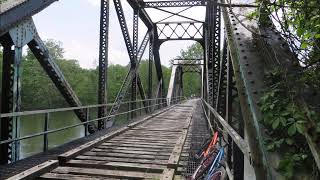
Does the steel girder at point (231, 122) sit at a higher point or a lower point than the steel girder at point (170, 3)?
lower

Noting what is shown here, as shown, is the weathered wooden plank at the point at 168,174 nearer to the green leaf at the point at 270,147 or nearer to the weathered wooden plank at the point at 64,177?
the weathered wooden plank at the point at 64,177

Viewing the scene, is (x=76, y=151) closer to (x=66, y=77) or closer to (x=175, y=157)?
(x=175, y=157)

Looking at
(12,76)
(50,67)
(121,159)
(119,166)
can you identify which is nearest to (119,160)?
(121,159)

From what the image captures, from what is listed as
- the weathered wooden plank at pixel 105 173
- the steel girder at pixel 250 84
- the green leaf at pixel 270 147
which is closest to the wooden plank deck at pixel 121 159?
the weathered wooden plank at pixel 105 173

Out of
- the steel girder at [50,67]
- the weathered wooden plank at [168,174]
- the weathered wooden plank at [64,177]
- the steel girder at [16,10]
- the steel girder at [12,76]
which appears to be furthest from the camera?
the steel girder at [50,67]

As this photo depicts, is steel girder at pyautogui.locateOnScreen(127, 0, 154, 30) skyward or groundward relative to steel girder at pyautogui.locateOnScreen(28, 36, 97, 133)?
skyward

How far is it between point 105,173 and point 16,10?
7.19 feet

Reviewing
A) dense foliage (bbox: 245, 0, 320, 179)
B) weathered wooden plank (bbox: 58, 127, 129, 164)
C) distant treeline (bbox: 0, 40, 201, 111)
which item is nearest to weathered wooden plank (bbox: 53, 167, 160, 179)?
weathered wooden plank (bbox: 58, 127, 129, 164)

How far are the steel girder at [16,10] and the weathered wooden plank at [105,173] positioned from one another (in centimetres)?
189

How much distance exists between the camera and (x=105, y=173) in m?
4.80

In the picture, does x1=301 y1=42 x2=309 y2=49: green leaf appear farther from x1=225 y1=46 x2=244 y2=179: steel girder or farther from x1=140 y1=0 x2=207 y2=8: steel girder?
x1=140 y1=0 x2=207 y2=8: steel girder

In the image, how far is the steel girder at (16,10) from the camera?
386cm

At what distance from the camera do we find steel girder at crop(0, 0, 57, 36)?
12.6ft

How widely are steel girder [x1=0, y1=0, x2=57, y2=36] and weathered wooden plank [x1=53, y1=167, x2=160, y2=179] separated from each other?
1892mm
